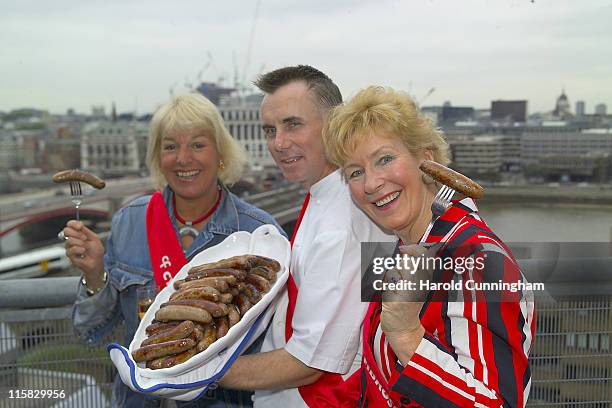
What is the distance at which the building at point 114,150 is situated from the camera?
5503cm

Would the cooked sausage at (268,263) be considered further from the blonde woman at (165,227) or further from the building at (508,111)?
the building at (508,111)

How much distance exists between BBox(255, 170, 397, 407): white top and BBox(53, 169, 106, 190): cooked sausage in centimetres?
110

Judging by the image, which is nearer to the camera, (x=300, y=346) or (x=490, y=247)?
(x=490, y=247)

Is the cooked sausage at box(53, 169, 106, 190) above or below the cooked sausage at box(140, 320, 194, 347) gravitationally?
above

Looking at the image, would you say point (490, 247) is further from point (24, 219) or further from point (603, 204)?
point (24, 219)

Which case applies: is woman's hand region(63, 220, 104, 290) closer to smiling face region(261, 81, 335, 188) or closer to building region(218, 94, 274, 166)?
smiling face region(261, 81, 335, 188)

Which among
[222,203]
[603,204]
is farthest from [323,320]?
[603,204]

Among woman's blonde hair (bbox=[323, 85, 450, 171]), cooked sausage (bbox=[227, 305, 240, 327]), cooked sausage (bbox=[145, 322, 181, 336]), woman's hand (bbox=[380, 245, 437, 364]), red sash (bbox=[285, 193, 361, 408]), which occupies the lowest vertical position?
red sash (bbox=[285, 193, 361, 408])

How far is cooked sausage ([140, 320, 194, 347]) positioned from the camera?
5.33 ft

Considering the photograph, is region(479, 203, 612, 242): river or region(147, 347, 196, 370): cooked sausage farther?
region(479, 203, 612, 242): river

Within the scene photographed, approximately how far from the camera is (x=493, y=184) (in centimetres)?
1781

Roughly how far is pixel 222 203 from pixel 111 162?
57.3 meters

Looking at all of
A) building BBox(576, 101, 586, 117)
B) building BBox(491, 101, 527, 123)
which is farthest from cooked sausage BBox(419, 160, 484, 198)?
building BBox(576, 101, 586, 117)

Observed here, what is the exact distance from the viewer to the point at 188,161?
2305mm
